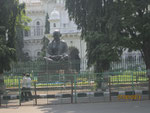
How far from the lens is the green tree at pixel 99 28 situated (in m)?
10.8

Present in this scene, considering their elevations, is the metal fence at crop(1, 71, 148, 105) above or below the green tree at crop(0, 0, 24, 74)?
below

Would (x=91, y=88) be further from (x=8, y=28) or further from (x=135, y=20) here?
(x=8, y=28)

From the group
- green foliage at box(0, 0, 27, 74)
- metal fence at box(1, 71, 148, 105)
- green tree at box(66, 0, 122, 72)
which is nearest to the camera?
metal fence at box(1, 71, 148, 105)

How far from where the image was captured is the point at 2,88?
11.8m

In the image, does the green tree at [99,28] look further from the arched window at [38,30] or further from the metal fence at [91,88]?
the arched window at [38,30]

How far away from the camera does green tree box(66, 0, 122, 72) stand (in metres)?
10.8

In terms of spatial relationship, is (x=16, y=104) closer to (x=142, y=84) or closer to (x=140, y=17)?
(x=142, y=84)

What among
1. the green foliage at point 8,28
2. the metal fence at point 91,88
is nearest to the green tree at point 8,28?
the green foliage at point 8,28

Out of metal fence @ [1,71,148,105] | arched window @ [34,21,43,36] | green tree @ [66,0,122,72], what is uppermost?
arched window @ [34,21,43,36]

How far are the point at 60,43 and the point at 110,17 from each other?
26.7 ft

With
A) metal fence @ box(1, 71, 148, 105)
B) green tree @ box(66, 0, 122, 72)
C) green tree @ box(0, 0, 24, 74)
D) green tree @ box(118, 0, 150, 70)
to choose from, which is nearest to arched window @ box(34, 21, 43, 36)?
green tree @ box(66, 0, 122, 72)

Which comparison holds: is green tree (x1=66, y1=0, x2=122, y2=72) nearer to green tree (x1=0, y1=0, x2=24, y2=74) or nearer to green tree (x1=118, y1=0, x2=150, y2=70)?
green tree (x1=118, y1=0, x2=150, y2=70)

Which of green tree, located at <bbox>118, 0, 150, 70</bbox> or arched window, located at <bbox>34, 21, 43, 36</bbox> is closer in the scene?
green tree, located at <bbox>118, 0, 150, 70</bbox>

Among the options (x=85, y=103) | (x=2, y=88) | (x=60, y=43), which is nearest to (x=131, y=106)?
(x=85, y=103)
